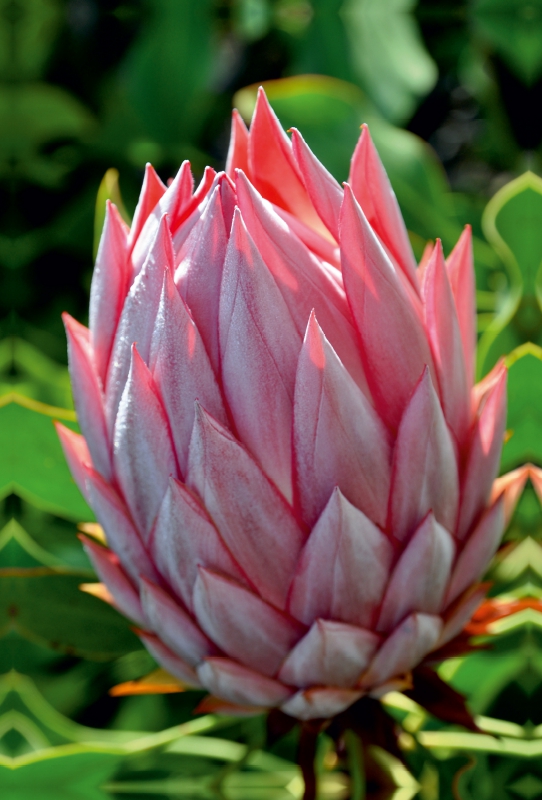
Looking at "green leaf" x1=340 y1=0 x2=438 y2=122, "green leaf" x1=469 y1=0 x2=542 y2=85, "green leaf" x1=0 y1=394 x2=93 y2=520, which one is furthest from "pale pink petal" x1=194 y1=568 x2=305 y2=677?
"green leaf" x1=469 y1=0 x2=542 y2=85

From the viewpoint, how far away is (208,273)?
0.65 m

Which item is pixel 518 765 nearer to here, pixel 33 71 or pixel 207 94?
pixel 207 94

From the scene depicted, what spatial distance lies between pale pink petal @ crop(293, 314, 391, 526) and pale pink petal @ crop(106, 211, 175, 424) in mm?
139

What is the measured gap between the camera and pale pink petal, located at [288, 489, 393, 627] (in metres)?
0.64

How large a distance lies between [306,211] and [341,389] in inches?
8.2

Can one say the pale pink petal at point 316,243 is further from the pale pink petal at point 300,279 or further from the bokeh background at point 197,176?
the bokeh background at point 197,176

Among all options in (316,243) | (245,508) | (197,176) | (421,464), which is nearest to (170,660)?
(245,508)

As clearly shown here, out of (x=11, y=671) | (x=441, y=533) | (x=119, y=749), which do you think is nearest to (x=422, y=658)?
(x=441, y=533)

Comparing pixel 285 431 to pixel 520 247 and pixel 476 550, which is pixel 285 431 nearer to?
pixel 476 550

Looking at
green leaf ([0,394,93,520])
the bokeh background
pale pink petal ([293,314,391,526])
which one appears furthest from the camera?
green leaf ([0,394,93,520])

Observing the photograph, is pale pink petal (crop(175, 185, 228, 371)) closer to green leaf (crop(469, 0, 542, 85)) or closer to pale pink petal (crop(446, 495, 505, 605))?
pale pink petal (crop(446, 495, 505, 605))

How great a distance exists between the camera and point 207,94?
1646 millimetres

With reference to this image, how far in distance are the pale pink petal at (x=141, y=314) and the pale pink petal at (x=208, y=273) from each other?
0.02 meters

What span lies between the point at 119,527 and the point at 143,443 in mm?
105
